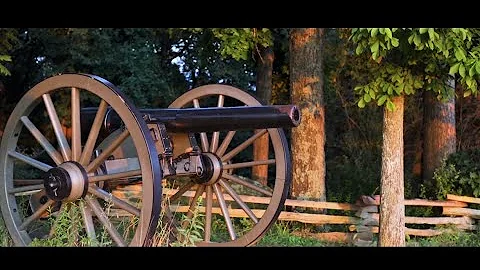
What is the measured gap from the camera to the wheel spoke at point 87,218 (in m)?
4.65

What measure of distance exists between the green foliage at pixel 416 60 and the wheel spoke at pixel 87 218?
2.85m

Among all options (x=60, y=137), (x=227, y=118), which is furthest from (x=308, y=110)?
(x=60, y=137)

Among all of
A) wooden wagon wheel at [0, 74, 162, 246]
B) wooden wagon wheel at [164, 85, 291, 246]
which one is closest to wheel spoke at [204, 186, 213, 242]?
wooden wagon wheel at [164, 85, 291, 246]

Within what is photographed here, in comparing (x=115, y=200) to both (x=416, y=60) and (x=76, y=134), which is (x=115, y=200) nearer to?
(x=76, y=134)

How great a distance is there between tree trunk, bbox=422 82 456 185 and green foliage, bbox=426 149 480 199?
470mm

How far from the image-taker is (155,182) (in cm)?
416

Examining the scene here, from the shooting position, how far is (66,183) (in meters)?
4.55

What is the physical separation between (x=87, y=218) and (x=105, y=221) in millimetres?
152

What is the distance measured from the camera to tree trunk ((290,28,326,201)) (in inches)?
360

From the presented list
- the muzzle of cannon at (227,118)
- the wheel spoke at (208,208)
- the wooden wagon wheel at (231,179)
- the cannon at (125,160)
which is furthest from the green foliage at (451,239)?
the muzzle of cannon at (227,118)

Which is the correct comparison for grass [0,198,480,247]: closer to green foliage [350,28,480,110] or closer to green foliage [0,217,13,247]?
green foliage [0,217,13,247]
